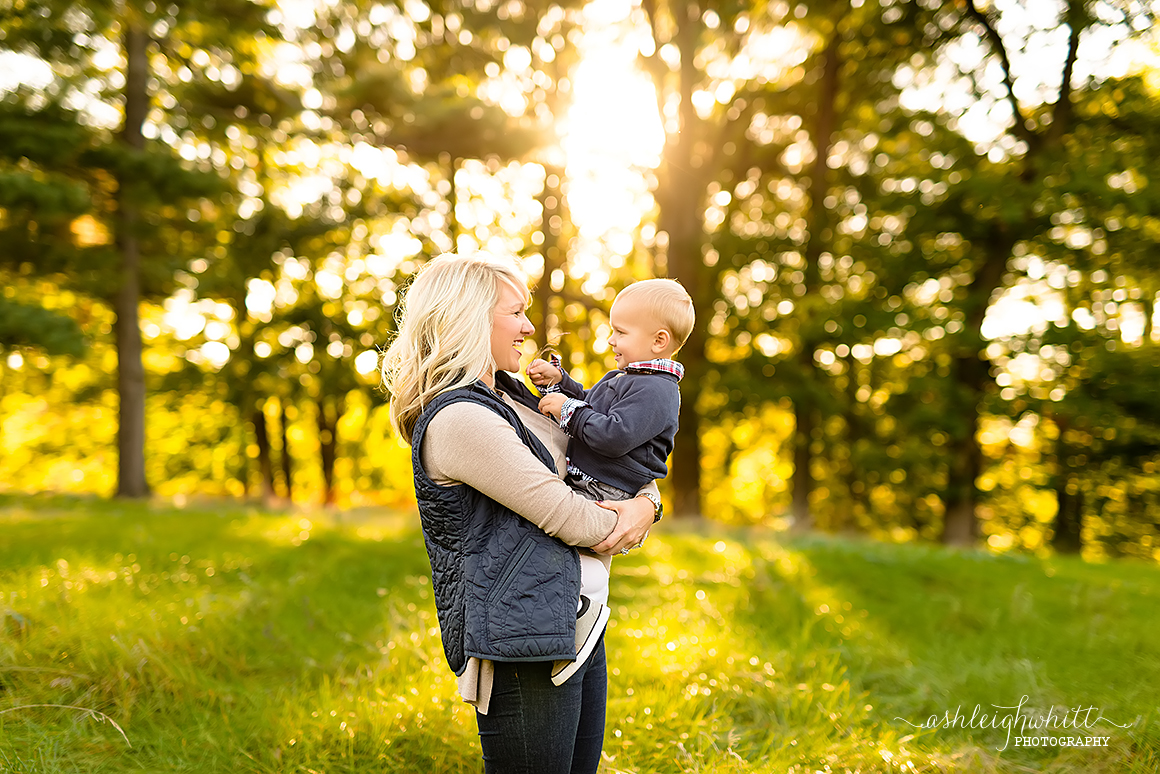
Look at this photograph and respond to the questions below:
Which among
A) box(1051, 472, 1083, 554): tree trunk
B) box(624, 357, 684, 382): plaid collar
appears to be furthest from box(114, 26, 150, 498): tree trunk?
box(1051, 472, 1083, 554): tree trunk

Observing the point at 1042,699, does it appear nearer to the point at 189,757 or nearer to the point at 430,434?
the point at 430,434

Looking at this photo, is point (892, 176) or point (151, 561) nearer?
point (151, 561)

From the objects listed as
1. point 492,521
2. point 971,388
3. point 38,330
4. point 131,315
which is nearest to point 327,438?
point 131,315

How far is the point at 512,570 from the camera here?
69.4 inches

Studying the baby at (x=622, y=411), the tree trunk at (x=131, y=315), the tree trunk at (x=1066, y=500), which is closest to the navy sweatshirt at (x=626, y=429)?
the baby at (x=622, y=411)

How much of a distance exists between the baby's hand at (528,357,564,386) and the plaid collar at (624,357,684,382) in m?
0.23

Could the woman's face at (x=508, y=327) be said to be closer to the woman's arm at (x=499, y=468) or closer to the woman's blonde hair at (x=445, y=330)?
the woman's blonde hair at (x=445, y=330)

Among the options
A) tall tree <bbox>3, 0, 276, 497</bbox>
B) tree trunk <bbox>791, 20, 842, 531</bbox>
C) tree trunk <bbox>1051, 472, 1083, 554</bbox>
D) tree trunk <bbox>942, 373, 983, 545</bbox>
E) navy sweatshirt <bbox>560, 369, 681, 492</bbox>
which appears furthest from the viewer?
tree trunk <bbox>1051, 472, 1083, 554</bbox>

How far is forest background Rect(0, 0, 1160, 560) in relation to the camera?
1110cm

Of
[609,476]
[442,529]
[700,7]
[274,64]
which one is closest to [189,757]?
[442,529]

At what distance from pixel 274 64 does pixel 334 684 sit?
12.2 m

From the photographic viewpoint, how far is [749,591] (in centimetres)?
568

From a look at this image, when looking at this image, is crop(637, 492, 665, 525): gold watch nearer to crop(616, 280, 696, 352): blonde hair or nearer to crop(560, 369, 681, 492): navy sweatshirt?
crop(560, 369, 681, 492): navy sweatshirt

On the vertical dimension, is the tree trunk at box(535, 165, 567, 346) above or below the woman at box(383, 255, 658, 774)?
above
